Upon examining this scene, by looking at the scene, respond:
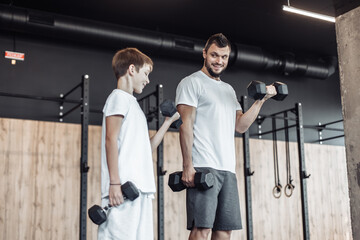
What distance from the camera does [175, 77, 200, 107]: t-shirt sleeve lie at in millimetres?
2438

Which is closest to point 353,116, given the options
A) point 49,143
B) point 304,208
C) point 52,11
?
point 304,208

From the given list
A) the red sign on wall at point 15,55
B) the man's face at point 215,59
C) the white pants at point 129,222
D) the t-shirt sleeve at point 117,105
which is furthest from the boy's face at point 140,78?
the red sign on wall at point 15,55

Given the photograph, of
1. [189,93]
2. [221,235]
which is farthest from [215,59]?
[221,235]

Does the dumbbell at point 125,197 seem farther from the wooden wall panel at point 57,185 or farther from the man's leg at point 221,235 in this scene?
the wooden wall panel at point 57,185

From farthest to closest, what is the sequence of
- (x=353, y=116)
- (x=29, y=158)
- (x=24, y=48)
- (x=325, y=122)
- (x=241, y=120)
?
(x=325, y=122) < (x=24, y=48) < (x=29, y=158) < (x=353, y=116) < (x=241, y=120)

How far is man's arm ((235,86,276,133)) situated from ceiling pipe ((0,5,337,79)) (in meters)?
3.31

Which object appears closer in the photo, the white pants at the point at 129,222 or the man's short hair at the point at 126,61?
the white pants at the point at 129,222

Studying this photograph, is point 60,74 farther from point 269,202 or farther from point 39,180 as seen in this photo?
point 269,202

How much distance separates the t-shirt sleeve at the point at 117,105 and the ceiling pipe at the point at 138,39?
3439 mm

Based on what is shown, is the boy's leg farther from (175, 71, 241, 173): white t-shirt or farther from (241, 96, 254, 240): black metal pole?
(241, 96, 254, 240): black metal pole

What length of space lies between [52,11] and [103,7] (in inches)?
25.5

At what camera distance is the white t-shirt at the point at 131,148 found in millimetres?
2080

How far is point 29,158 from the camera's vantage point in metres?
5.02

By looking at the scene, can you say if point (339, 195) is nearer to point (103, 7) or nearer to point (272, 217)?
point (272, 217)
